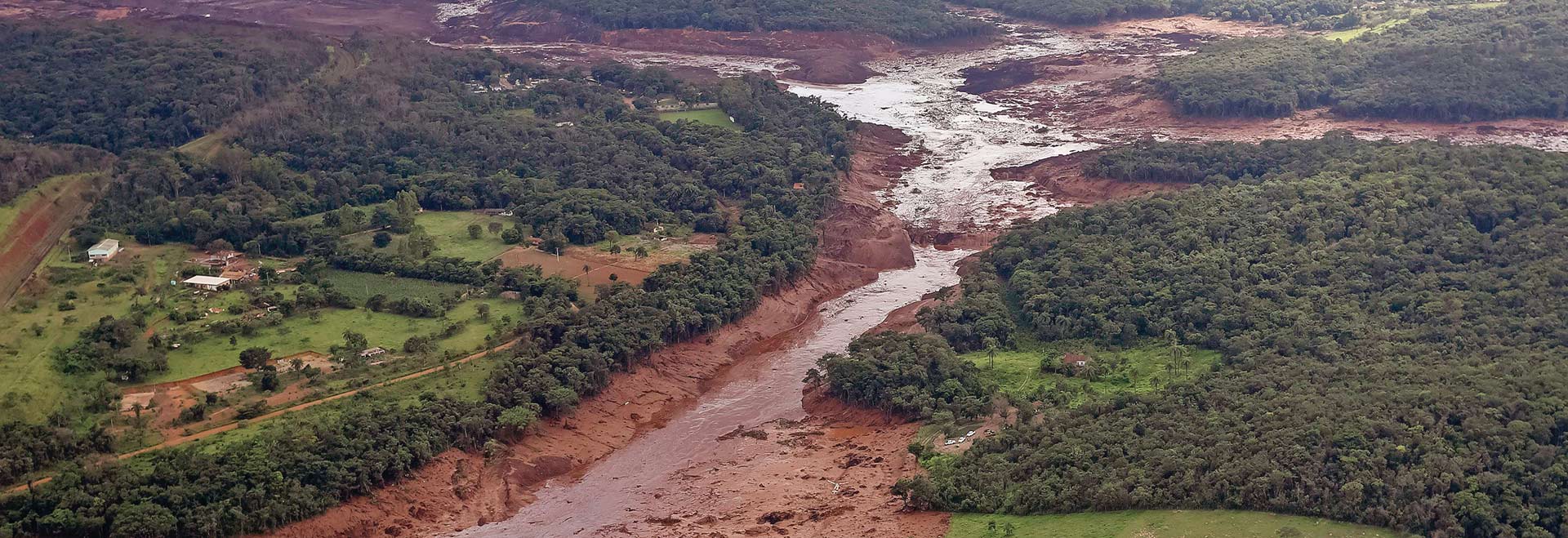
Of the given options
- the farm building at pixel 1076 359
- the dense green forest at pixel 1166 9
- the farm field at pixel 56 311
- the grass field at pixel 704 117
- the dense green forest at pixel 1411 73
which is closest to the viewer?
the farm field at pixel 56 311

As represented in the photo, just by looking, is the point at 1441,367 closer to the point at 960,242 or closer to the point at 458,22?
the point at 960,242

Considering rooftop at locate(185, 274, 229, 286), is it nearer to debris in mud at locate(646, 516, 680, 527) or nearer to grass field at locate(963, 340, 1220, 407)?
debris in mud at locate(646, 516, 680, 527)

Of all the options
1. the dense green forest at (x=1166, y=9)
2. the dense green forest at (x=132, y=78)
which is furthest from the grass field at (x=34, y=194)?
the dense green forest at (x=1166, y=9)

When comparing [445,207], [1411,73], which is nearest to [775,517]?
[445,207]

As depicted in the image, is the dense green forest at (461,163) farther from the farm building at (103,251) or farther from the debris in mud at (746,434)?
the debris in mud at (746,434)

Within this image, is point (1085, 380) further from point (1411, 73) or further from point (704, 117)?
point (1411, 73)

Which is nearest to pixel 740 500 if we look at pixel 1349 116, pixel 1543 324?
pixel 1543 324
